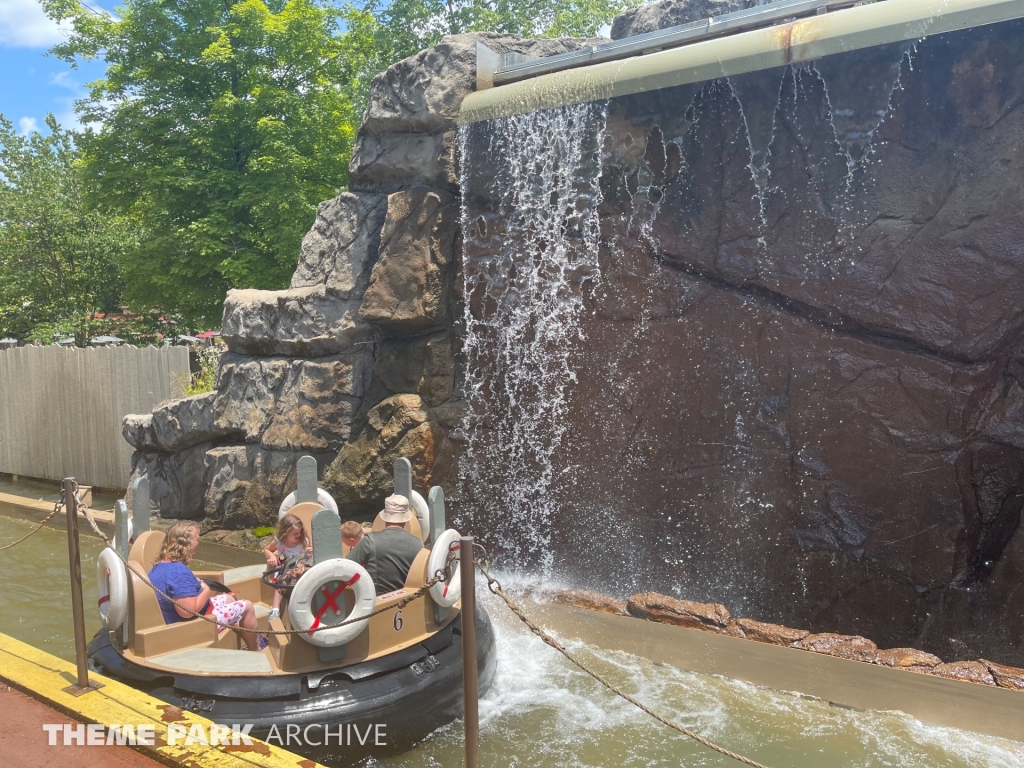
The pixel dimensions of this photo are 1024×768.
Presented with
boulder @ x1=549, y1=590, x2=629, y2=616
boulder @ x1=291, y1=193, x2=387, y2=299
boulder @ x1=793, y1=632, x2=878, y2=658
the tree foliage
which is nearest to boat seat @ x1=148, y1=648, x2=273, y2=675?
boulder @ x1=549, y1=590, x2=629, y2=616

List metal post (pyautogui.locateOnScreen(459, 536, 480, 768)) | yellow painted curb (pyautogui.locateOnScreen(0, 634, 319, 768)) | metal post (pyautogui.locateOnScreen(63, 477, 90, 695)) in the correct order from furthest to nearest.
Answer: metal post (pyautogui.locateOnScreen(63, 477, 90, 695)), yellow painted curb (pyautogui.locateOnScreen(0, 634, 319, 768)), metal post (pyautogui.locateOnScreen(459, 536, 480, 768))

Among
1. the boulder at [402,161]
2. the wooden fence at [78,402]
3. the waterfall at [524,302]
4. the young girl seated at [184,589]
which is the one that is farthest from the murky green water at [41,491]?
the young girl seated at [184,589]

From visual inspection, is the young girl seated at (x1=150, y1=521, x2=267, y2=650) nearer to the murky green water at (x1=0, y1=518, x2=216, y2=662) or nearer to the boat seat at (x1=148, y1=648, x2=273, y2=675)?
the boat seat at (x1=148, y1=648, x2=273, y2=675)

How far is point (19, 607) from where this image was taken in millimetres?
6746

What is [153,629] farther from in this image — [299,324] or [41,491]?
[41,491]

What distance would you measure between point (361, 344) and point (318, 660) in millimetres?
4815

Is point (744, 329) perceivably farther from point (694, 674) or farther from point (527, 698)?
point (527, 698)

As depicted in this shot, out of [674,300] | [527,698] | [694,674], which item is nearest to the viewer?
[527,698]

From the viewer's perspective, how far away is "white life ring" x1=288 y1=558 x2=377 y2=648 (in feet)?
13.4

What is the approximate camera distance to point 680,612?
5633mm

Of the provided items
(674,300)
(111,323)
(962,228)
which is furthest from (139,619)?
(111,323)

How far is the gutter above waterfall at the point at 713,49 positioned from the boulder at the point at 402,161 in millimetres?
451

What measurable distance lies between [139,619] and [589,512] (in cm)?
421

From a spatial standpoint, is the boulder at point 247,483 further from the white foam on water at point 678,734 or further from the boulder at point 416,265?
the white foam on water at point 678,734
